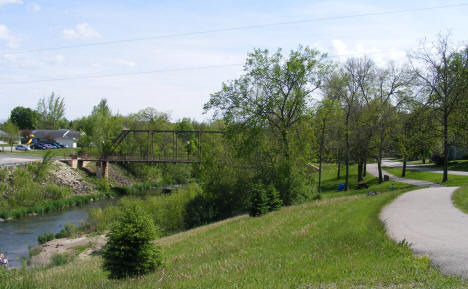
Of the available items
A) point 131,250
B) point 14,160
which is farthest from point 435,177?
point 14,160

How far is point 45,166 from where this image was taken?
172 feet

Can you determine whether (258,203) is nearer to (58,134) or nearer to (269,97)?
(269,97)

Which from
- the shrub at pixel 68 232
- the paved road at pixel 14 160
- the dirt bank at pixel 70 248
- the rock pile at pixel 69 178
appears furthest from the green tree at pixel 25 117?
the dirt bank at pixel 70 248

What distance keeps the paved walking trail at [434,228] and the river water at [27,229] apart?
2033 centimetres

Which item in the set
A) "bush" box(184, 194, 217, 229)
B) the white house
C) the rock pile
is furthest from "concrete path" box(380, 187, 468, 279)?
the white house

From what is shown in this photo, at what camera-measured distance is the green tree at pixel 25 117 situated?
12394 centimetres

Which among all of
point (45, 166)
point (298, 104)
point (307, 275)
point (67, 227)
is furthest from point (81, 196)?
point (307, 275)

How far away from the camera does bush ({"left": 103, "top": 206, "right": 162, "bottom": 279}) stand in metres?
11.3

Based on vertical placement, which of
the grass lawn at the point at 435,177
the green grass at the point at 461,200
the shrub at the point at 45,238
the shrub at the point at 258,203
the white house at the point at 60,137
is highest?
the white house at the point at 60,137

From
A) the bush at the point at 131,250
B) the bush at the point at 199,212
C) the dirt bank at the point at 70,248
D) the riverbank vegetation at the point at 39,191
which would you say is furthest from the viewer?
the riverbank vegetation at the point at 39,191

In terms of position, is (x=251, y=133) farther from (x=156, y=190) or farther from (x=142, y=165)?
(x=142, y=165)

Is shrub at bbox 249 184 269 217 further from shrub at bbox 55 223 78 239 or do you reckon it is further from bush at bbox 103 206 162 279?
shrub at bbox 55 223 78 239

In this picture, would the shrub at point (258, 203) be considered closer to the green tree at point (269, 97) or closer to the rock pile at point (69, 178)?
the green tree at point (269, 97)

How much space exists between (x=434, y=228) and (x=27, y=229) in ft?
104
